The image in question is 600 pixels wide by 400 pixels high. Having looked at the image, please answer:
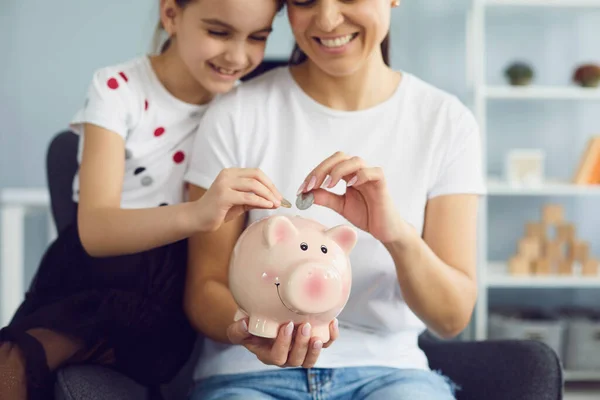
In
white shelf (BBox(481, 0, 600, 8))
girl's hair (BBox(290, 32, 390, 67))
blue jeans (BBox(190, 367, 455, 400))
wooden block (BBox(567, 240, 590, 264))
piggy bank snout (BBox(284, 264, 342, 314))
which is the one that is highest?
white shelf (BBox(481, 0, 600, 8))

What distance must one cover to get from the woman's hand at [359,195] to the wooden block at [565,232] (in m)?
2.06

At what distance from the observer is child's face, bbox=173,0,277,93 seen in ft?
3.98

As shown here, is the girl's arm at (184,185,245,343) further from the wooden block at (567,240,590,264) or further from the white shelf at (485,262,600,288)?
the wooden block at (567,240,590,264)

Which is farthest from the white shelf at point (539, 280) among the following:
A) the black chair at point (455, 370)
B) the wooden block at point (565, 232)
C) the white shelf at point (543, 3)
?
the black chair at point (455, 370)

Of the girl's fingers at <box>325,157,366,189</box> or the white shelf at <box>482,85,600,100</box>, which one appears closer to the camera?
the girl's fingers at <box>325,157,366,189</box>

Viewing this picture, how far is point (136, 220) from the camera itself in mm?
1128

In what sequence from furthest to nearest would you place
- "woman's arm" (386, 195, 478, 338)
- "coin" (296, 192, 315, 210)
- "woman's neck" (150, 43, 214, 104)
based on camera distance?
"woman's neck" (150, 43, 214, 104)
"woman's arm" (386, 195, 478, 338)
"coin" (296, 192, 315, 210)

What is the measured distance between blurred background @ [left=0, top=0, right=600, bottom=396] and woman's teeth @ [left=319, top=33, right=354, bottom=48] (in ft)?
6.18

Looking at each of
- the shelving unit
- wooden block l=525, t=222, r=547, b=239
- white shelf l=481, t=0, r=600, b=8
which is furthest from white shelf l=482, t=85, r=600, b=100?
wooden block l=525, t=222, r=547, b=239

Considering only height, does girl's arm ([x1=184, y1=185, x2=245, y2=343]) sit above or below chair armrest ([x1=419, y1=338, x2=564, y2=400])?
above

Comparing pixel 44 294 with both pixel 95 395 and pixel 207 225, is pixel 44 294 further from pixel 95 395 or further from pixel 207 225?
pixel 207 225

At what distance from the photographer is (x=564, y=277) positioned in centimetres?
296

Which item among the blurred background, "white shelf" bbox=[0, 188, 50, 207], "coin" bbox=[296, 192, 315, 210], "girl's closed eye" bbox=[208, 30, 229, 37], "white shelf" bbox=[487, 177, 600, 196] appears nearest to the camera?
"coin" bbox=[296, 192, 315, 210]

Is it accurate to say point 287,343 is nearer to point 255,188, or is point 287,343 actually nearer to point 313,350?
point 313,350
